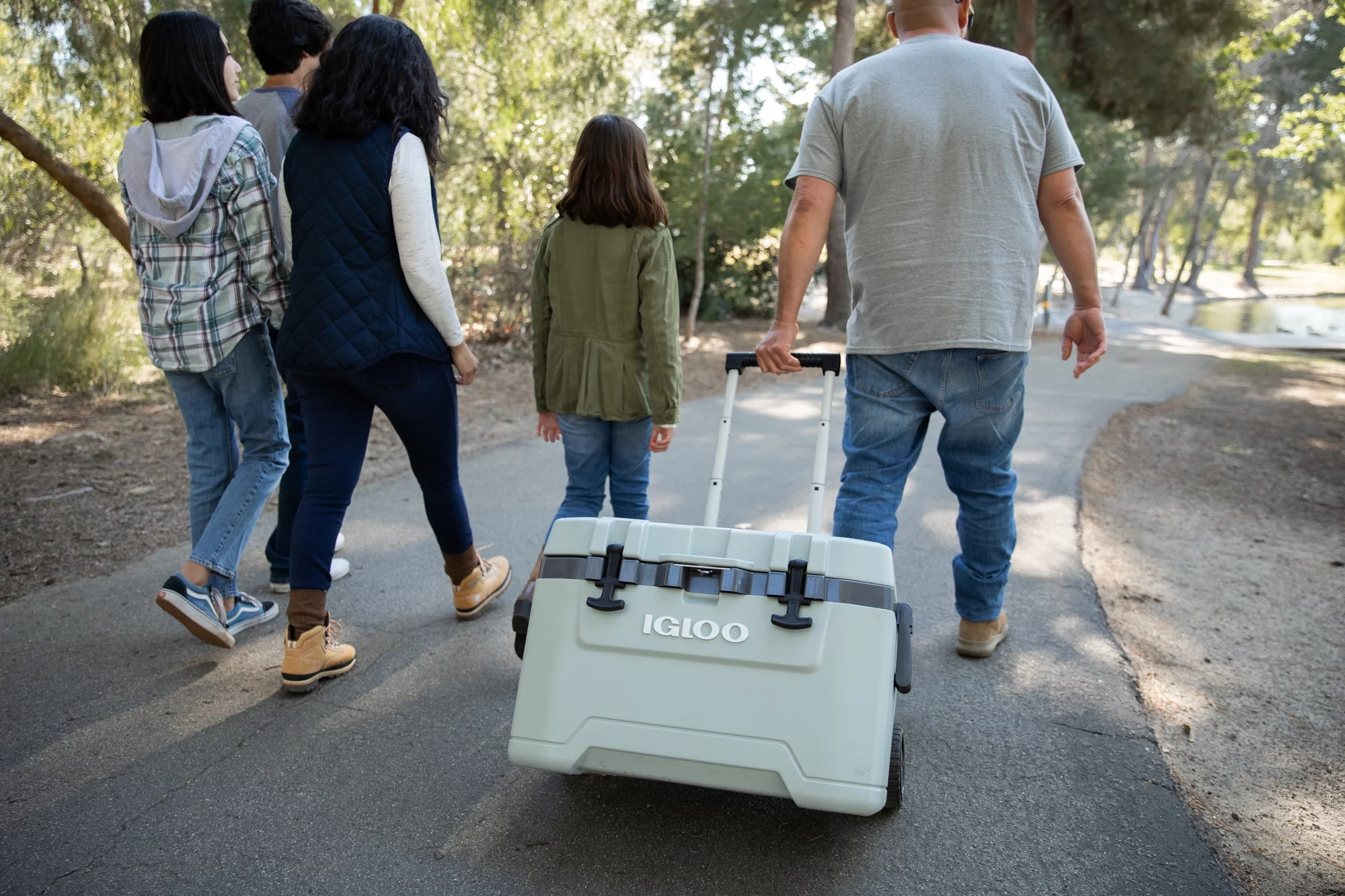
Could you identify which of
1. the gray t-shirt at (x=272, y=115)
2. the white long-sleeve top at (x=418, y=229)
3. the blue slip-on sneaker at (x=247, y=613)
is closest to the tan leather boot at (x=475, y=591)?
the blue slip-on sneaker at (x=247, y=613)

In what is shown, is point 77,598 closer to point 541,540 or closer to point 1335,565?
point 541,540

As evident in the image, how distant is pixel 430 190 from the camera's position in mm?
2920

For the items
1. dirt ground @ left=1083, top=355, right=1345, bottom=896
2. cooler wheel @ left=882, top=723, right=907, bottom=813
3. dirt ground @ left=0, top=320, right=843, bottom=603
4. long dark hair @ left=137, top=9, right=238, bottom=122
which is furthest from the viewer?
dirt ground @ left=0, top=320, right=843, bottom=603

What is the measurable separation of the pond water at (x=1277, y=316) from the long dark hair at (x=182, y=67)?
27569mm

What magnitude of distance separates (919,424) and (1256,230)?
55.6 meters

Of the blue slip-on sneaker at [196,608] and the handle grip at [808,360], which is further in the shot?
the blue slip-on sneaker at [196,608]

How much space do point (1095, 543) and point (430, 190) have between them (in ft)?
12.2

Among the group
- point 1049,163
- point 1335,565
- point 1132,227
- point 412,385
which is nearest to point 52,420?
point 412,385

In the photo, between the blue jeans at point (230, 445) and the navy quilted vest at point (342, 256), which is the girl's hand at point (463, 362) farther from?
the blue jeans at point (230, 445)

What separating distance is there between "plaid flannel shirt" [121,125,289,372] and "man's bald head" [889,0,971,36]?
2078mm

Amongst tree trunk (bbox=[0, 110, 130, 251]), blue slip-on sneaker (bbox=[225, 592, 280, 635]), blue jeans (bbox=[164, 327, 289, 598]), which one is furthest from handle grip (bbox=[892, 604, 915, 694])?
tree trunk (bbox=[0, 110, 130, 251])

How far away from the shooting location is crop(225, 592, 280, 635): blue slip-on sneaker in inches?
133

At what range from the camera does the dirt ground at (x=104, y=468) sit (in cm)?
419

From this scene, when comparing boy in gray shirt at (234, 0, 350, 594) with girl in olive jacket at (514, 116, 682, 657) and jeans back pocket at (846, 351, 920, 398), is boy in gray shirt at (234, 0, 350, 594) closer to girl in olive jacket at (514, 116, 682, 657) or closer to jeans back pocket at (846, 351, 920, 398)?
girl in olive jacket at (514, 116, 682, 657)
